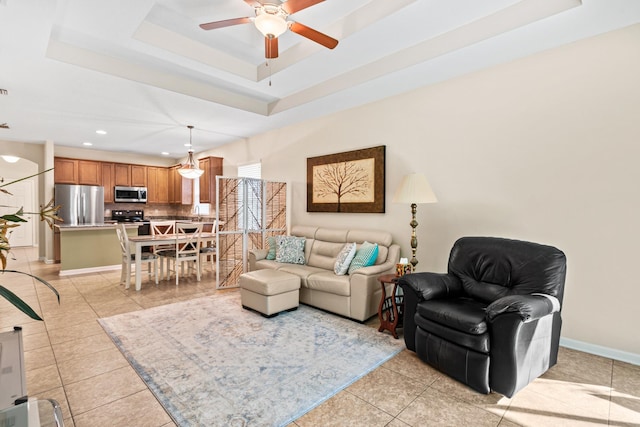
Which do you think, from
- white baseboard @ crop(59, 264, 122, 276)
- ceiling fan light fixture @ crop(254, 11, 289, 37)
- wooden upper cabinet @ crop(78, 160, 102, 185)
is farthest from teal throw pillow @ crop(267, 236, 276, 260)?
wooden upper cabinet @ crop(78, 160, 102, 185)

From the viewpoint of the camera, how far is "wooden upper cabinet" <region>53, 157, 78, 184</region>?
23.7ft

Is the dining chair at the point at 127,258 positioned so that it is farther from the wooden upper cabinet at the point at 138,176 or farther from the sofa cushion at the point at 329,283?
the wooden upper cabinet at the point at 138,176

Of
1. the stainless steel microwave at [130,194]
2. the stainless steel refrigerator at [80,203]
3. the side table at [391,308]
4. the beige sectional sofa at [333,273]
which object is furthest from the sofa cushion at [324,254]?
the stainless steel microwave at [130,194]

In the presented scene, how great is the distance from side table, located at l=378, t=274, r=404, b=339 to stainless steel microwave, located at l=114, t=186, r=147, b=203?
7432 millimetres

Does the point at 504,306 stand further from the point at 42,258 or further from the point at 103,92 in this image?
the point at 42,258

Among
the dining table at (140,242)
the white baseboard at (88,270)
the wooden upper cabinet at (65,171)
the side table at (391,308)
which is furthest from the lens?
the wooden upper cabinet at (65,171)

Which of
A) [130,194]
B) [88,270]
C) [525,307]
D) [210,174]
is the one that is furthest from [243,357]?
[130,194]

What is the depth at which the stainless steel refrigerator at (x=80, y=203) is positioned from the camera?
696cm

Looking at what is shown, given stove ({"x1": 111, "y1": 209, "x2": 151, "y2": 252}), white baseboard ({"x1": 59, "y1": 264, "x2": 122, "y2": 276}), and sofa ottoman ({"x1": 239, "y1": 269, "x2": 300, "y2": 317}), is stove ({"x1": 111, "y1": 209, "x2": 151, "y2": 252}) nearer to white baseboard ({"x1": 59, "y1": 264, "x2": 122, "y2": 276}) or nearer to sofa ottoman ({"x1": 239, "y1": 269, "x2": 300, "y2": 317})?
white baseboard ({"x1": 59, "y1": 264, "x2": 122, "y2": 276})

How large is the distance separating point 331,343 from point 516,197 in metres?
→ 2.35

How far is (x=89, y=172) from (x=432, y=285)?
27.4ft

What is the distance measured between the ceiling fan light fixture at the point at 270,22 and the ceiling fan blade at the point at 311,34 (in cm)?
13

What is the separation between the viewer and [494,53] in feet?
10.2

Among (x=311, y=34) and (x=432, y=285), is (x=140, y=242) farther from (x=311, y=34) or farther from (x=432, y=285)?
(x=432, y=285)
